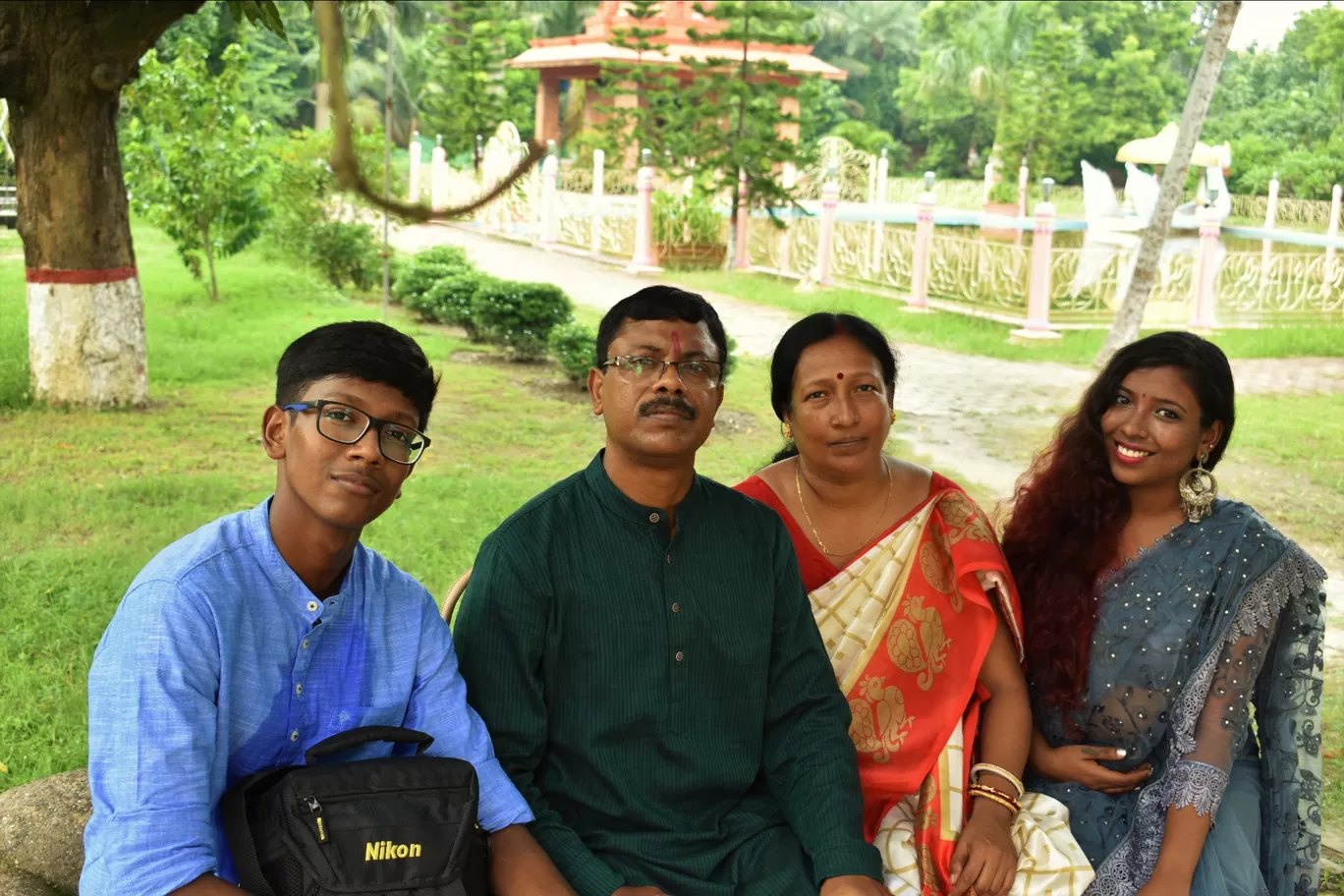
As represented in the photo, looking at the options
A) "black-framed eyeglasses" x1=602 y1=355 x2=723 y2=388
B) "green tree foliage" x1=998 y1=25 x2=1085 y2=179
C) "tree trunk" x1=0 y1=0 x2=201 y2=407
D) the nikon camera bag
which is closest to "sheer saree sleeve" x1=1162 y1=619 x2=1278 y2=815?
"black-framed eyeglasses" x1=602 y1=355 x2=723 y2=388

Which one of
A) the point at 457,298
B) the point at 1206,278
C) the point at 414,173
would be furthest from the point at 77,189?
the point at 414,173

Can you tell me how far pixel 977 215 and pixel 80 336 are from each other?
18501 millimetres

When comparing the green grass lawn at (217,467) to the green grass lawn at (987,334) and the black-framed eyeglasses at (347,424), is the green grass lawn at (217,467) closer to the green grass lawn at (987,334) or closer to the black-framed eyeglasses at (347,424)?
the green grass lawn at (987,334)

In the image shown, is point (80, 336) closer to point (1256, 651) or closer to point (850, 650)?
point (850, 650)

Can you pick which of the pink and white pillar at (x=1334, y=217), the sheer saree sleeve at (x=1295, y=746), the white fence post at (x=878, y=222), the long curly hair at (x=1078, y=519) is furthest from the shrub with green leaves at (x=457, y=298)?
the sheer saree sleeve at (x=1295, y=746)

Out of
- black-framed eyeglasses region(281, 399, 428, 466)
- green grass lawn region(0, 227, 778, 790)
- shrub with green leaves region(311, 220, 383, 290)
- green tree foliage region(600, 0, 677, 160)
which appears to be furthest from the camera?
green tree foliage region(600, 0, 677, 160)

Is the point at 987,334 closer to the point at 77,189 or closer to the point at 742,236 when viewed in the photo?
the point at 742,236

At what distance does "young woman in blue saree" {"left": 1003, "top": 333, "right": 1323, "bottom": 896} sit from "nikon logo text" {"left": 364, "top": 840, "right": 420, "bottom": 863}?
126 centimetres

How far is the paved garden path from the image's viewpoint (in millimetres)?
8125

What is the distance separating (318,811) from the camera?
68.1 inches

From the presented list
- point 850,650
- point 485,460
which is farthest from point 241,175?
point 850,650

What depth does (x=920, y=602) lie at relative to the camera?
253cm

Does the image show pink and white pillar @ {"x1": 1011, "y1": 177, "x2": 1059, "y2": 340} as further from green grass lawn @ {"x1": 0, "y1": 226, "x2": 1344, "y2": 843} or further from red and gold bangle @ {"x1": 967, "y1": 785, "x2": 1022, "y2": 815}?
red and gold bangle @ {"x1": 967, "y1": 785, "x2": 1022, "y2": 815}

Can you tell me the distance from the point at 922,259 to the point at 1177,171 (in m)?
4.33
